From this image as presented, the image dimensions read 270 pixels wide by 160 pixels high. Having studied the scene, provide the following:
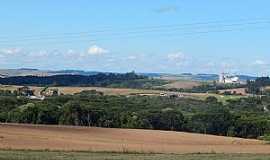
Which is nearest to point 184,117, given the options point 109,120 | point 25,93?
point 109,120

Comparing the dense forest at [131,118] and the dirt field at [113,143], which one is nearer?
the dirt field at [113,143]

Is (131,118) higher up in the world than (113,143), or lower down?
higher up

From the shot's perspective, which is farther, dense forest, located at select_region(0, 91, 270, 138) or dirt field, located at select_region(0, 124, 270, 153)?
dense forest, located at select_region(0, 91, 270, 138)

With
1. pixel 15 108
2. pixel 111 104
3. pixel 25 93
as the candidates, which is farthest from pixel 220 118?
pixel 25 93

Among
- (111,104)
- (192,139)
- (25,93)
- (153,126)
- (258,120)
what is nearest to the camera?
(192,139)

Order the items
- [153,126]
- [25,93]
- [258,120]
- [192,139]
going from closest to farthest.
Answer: [192,139], [258,120], [153,126], [25,93]

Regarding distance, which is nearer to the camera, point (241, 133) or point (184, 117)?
point (241, 133)

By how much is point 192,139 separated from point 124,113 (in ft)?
159

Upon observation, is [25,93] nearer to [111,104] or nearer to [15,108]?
[111,104]

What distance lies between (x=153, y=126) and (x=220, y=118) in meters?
14.3

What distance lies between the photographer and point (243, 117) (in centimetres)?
13025

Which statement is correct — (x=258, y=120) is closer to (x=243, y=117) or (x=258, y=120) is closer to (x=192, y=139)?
(x=243, y=117)

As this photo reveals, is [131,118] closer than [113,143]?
No

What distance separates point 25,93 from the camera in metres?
198
